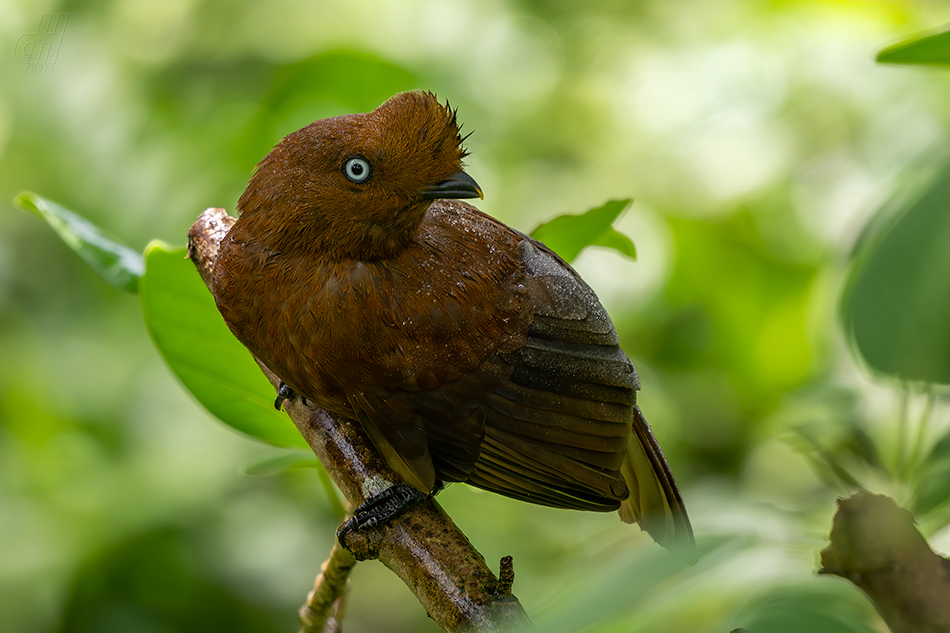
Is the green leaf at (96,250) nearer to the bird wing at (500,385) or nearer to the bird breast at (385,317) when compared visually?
the bird breast at (385,317)

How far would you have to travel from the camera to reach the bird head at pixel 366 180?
0.96m

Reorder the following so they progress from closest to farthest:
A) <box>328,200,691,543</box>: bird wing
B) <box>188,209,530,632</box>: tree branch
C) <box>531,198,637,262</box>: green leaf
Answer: <box>188,209,530,632</box>: tree branch, <box>328,200,691,543</box>: bird wing, <box>531,198,637,262</box>: green leaf

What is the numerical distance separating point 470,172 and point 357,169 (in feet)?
4.76

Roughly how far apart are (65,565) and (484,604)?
5.27ft

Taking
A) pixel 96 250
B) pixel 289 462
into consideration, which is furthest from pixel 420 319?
pixel 96 250

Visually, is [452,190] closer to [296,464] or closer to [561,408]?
[561,408]

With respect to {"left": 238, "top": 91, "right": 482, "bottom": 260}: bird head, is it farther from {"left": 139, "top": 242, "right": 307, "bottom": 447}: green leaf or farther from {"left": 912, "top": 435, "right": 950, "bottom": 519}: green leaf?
{"left": 912, "top": 435, "right": 950, "bottom": 519}: green leaf

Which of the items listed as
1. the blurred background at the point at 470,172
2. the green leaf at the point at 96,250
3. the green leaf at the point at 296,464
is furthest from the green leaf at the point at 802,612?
the blurred background at the point at 470,172

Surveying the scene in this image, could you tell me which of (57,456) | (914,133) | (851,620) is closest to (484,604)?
(851,620)

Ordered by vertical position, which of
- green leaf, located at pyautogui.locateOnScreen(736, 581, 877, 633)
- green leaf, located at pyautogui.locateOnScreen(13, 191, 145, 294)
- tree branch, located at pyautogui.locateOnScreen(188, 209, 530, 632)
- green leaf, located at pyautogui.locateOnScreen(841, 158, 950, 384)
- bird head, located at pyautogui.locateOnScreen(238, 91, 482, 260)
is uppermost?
green leaf, located at pyautogui.locateOnScreen(13, 191, 145, 294)

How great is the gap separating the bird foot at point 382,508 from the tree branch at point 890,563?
609mm

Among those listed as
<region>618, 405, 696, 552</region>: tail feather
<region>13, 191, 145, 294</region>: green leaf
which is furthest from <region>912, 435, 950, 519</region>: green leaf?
<region>13, 191, 145, 294</region>: green leaf

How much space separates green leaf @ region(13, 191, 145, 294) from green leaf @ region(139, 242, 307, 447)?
0.19ft

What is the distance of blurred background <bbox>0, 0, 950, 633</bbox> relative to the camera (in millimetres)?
2146
